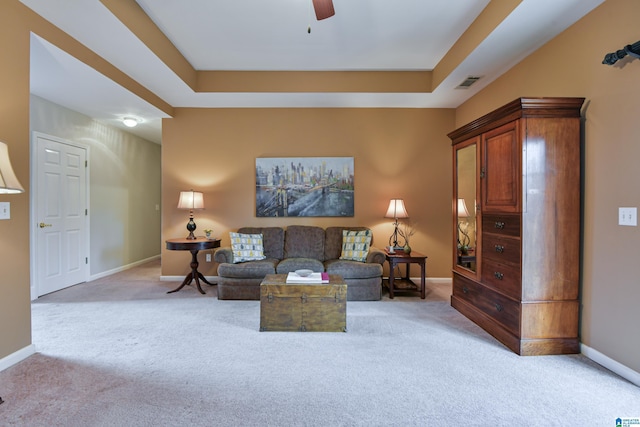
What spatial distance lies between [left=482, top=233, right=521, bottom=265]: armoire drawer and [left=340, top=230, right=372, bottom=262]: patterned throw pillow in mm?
1576

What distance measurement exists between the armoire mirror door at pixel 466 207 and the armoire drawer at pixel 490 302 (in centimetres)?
15

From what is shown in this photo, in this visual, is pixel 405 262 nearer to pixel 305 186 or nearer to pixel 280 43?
pixel 305 186

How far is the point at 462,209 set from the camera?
337 centimetres

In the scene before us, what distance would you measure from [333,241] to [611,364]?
120 inches

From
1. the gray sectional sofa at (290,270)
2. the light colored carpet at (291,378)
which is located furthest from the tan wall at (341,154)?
the light colored carpet at (291,378)

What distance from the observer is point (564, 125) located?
2398 mm

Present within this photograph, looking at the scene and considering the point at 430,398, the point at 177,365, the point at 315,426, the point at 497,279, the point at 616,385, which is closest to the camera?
the point at 315,426

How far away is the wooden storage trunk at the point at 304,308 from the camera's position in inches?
110

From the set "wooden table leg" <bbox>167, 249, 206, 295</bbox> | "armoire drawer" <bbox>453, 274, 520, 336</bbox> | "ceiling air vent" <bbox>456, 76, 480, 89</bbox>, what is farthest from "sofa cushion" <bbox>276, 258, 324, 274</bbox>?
"ceiling air vent" <bbox>456, 76, 480, 89</bbox>

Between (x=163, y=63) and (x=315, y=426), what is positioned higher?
(x=163, y=63)

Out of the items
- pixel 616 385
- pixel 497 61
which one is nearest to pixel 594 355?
pixel 616 385

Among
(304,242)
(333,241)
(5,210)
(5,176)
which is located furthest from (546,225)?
(5,210)

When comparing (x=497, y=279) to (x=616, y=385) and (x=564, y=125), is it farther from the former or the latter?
(x=564, y=125)

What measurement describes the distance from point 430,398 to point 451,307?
1.93 meters
